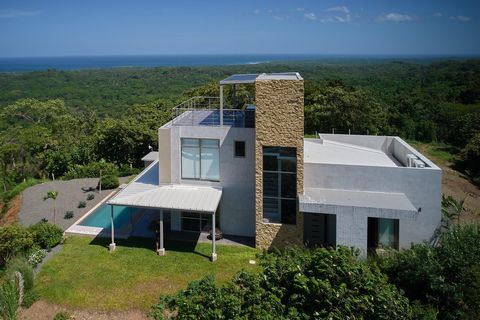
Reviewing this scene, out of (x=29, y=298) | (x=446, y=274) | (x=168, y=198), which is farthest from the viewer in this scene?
(x=168, y=198)

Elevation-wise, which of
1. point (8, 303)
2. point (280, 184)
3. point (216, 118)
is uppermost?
point (216, 118)

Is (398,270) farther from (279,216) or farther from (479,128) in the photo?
(479,128)

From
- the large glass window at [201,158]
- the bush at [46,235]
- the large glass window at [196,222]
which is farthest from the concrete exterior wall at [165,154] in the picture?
the bush at [46,235]

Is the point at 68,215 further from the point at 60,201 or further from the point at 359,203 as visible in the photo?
A: the point at 359,203

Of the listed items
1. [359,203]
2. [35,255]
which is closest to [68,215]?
[35,255]

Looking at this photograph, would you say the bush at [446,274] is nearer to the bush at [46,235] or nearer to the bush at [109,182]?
the bush at [46,235]

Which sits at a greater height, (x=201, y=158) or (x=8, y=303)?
(x=201, y=158)

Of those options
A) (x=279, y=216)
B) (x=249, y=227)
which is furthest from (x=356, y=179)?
(x=249, y=227)

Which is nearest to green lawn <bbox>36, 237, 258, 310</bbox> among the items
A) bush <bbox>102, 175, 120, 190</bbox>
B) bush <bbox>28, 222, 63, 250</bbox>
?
bush <bbox>28, 222, 63, 250</bbox>
